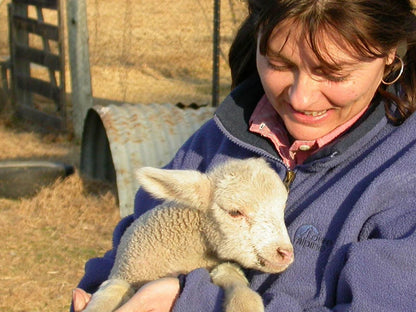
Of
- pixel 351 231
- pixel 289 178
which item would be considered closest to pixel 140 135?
pixel 289 178

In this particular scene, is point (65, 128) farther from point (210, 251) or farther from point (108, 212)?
point (210, 251)

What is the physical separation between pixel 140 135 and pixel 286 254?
175 inches

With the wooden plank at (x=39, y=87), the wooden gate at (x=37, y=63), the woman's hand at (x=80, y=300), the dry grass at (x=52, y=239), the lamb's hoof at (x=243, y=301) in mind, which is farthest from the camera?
the wooden plank at (x=39, y=87)

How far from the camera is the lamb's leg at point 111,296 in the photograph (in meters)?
2.35

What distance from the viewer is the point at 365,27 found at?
2.20 metres

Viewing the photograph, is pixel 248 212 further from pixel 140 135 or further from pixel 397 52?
pixel 140 135

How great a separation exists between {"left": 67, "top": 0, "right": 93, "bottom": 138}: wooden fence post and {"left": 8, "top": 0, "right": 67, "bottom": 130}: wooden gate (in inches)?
37.0

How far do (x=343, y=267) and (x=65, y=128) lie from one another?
27.3 feet

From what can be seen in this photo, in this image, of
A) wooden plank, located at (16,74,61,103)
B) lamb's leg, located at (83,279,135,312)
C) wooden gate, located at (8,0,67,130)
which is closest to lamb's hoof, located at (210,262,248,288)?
lamb's leg, located at (83,279,135,312)

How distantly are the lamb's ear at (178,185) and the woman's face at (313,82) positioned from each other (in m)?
0.35

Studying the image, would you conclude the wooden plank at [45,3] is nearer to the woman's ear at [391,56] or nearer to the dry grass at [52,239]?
the dry grass at [52,239]

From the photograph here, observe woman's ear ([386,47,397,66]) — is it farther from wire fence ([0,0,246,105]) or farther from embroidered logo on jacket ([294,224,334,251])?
wire fence ([0,0,246,105])

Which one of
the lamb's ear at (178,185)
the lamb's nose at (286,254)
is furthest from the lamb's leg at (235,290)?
the lamb's ear at (178,185)

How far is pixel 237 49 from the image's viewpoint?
2855 mm
